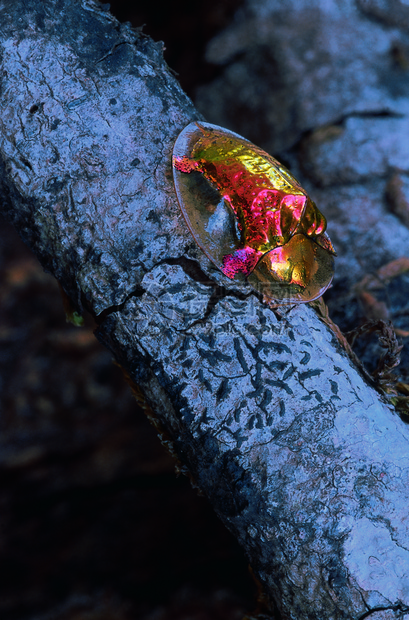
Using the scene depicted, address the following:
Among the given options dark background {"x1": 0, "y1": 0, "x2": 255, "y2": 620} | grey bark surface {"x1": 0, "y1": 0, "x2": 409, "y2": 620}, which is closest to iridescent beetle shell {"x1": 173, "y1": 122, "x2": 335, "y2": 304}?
grey bark surface {"x1": 0, "y1": 0, "x2": 409, "y2": 620}

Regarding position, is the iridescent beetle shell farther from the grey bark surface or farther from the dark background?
the dark background

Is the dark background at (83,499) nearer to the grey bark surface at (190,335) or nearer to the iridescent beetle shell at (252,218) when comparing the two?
the grey bark surface at (190,335)

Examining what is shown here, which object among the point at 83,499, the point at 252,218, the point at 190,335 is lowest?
the point at 83,499

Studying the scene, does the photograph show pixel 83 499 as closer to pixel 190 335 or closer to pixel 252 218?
pixel 190 335

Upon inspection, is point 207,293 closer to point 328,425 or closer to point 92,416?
point 328,425

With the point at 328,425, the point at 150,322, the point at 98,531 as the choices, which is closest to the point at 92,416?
the point at 98,531

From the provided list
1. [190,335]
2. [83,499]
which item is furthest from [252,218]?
[83,499]
